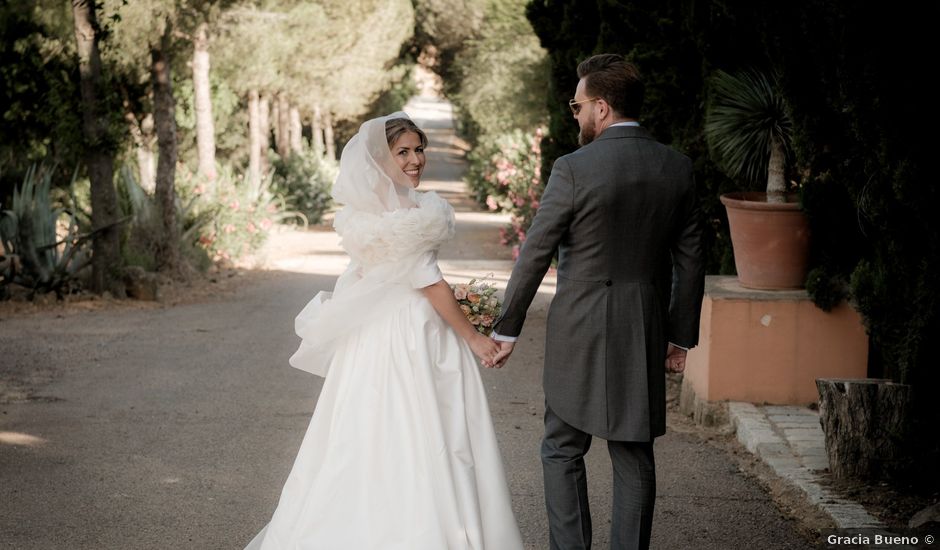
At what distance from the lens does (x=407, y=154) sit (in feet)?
14.4

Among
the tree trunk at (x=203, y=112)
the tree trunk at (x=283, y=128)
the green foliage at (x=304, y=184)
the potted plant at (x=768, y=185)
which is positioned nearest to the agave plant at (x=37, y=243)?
the tree trunk at (x=203, y=112)

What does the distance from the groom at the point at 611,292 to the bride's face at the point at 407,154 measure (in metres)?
0.60

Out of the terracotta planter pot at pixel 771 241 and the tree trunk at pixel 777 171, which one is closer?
the terracotta planter pot at pixel 771 241

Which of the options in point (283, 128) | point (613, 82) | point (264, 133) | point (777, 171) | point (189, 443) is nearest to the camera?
point (613, 82)

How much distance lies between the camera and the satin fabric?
13.8 ft

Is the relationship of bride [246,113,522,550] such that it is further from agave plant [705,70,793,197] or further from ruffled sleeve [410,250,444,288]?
agave plant [705,70,793,197]

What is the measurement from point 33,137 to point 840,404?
59.2 ft

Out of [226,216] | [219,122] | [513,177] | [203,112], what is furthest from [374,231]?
[219,122]

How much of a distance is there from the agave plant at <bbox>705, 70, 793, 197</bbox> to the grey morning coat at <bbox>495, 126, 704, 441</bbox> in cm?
340

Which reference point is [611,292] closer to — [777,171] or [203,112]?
[777,171]

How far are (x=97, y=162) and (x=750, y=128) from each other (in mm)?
8336

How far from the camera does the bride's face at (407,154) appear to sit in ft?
14.4

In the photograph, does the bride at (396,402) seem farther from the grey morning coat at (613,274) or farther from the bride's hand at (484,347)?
the grey morning coat at (613,274)

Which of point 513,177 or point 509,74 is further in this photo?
point 509,74
